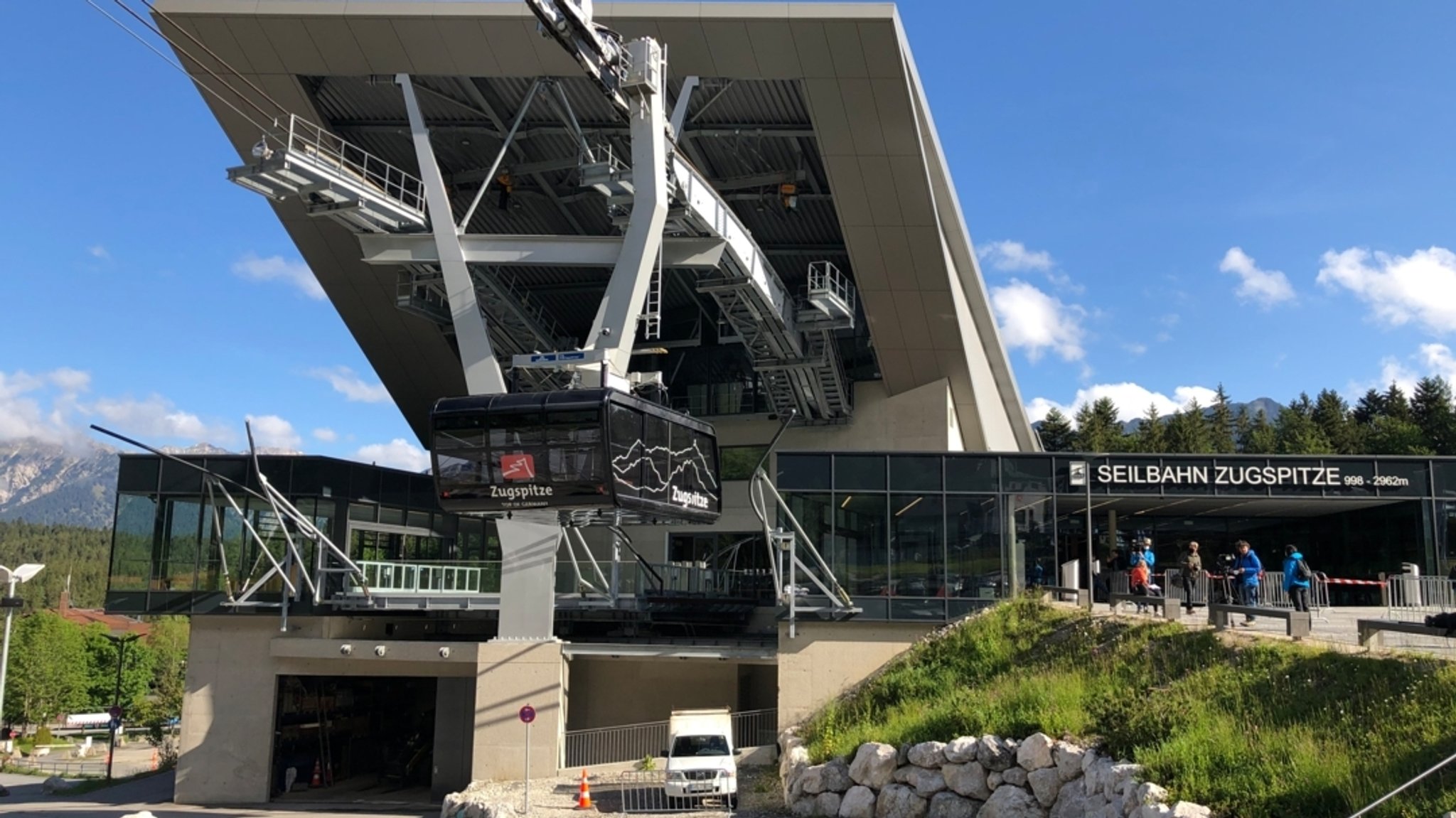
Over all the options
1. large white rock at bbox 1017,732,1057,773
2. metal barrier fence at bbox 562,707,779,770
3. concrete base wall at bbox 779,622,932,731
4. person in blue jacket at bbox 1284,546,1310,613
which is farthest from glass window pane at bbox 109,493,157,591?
person in blue jacket at bbox 1284,546,1310,613

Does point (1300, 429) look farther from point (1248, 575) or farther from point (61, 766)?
point (61, 766)

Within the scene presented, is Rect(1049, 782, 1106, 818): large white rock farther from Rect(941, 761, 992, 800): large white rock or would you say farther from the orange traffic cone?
the orange traffic cone

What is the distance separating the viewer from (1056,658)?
2273cm

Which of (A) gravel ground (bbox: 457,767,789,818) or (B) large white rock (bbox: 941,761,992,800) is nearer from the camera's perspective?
(B) large white rock (bbox: 941,761,992,800)

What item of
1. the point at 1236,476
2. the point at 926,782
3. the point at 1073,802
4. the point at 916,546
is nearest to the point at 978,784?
the point at 926,782

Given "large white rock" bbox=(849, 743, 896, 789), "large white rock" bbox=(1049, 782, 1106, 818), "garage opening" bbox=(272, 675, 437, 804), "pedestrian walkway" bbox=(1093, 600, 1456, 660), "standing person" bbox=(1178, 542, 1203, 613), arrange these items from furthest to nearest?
1. "garage opening" bbox=(272, 675, 437, 804)
2. "standing person" bbox=(1178, 542, 1203, 613)
3. "large white rock" bbox=(849, 743, 896, 789)
4. "pedestrian walkway" bbox=(1093, 600, 1456, 660)
5. "large white rock" bbox=(1049, 782, 1106, 818)

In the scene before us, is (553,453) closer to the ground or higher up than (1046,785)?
higher up

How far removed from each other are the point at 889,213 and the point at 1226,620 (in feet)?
46.4

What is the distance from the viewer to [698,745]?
2402cm

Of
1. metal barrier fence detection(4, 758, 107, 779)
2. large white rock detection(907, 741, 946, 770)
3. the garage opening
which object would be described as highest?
large white rock detection(907, 741, 946, 770)

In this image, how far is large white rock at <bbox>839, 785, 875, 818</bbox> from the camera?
2052 centimetres

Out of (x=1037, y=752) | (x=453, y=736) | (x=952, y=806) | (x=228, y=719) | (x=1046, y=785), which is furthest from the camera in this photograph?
(x=453, y=736)

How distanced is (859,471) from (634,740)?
373 inches

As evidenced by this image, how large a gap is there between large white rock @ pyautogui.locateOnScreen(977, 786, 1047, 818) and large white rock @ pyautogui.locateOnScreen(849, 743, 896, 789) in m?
2.24
